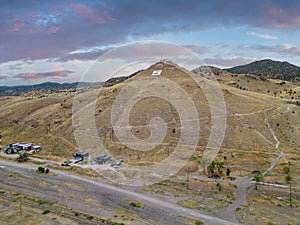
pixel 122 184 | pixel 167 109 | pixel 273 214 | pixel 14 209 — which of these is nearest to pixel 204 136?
pixel 167 109

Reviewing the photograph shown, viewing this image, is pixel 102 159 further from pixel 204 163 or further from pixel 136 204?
pixel 136 204

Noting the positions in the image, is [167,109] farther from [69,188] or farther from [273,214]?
[273,214]

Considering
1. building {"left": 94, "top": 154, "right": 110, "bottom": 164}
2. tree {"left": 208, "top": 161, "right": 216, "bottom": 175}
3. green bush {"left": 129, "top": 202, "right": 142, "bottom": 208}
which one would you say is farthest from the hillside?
green bush {"left": 129, "top": 202, "right": 142, "bottom": 208}

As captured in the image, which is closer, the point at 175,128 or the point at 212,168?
the point at 212,168

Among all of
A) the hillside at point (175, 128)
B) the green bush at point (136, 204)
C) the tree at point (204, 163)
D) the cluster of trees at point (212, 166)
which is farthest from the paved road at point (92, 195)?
the tree at point (204, 163)

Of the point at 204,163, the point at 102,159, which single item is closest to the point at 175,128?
the point at 204,163

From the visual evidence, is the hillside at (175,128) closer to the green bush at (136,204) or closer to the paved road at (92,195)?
the paved road at (92,195)

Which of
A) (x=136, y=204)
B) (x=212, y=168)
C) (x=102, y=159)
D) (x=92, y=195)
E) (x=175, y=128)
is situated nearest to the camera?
(x=136, y=204)

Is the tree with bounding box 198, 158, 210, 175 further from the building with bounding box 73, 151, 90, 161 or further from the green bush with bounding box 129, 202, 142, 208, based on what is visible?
the building with bounding box 73, 151, 90, 161

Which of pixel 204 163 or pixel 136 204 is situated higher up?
pixel 204 163
